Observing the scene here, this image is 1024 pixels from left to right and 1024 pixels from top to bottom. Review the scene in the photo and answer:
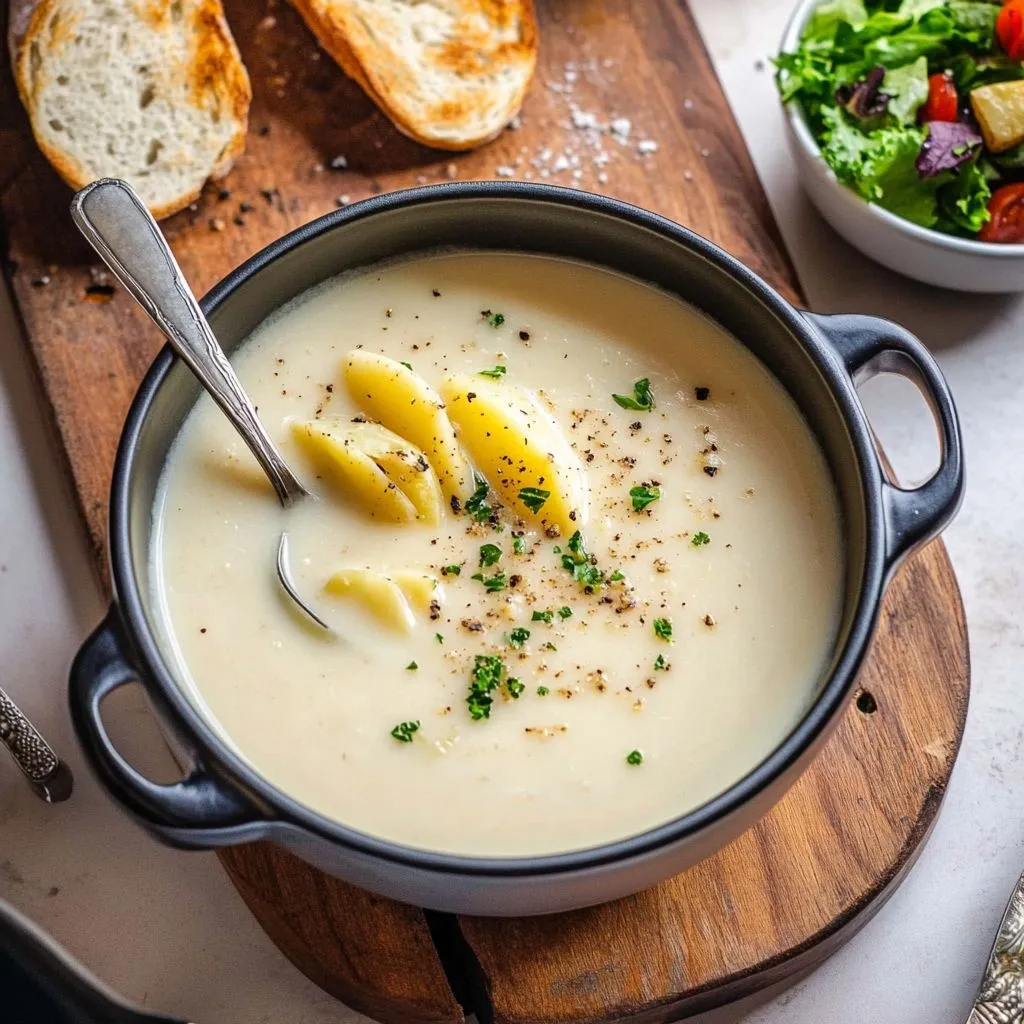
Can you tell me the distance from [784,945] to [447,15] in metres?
1.81

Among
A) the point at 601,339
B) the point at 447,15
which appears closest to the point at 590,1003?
the point at 601,339

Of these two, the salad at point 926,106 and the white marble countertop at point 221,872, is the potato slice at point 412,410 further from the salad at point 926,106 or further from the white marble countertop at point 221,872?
the salad at point 926,106

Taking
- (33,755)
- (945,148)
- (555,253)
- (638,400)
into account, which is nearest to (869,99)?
(945,148)

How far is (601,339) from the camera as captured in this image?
2047 millimetres

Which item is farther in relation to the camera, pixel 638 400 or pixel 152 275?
pixel 638 400

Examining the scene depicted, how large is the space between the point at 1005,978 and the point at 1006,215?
52.2 inches

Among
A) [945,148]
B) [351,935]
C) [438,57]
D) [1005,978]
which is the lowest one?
[1005,978]

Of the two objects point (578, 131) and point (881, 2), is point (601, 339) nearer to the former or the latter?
point (578, 131)

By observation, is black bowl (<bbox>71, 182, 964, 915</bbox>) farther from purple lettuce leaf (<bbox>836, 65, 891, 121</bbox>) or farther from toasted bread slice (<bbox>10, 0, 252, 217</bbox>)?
purple lettuce leaf (<bbox>836, 65, 891, 121</bbox>)

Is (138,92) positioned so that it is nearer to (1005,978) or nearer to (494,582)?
(494,582)

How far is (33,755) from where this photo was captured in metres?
2.03

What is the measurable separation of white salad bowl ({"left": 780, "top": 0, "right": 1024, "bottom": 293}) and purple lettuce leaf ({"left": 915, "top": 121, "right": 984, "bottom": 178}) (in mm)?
106

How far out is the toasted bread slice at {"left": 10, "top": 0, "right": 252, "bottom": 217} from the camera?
7.78 ft

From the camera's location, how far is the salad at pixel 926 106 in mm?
2365
